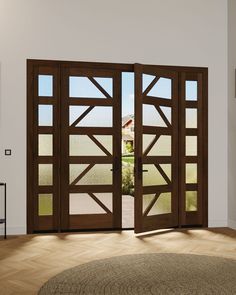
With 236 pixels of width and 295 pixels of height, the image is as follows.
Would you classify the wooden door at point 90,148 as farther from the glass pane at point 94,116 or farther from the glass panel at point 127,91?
the glass panel at point 127,91

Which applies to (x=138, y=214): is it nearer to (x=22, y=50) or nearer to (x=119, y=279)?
(x=119, y=279)

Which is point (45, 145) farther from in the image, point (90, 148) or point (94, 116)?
point (94, 116)

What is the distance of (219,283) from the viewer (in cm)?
355

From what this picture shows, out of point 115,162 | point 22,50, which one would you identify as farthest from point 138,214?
point 22,50

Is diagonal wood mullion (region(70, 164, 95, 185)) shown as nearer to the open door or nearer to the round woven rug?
the open door

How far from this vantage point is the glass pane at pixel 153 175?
600cm

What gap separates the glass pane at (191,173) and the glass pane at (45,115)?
7.19 feet

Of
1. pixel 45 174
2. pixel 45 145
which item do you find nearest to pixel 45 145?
pixel 45 145

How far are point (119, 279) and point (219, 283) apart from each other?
0.86 metres

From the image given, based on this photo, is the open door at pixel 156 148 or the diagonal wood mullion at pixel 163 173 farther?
the diagonal wood mullion at pixel 163 173

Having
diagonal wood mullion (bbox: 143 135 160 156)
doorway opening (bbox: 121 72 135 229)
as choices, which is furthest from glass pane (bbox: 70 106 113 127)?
doorway opening (bbox: 121 72 135 229)

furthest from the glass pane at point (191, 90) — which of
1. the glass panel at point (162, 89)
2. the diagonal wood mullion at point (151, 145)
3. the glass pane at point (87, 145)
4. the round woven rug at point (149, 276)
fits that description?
the round woven rug at point (149, 276)

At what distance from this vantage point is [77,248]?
4961mm

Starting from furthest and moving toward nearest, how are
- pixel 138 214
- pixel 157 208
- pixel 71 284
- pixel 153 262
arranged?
pixel 157 208 → pixel 138 214 → pixel 153 262 → pixel 71 284
